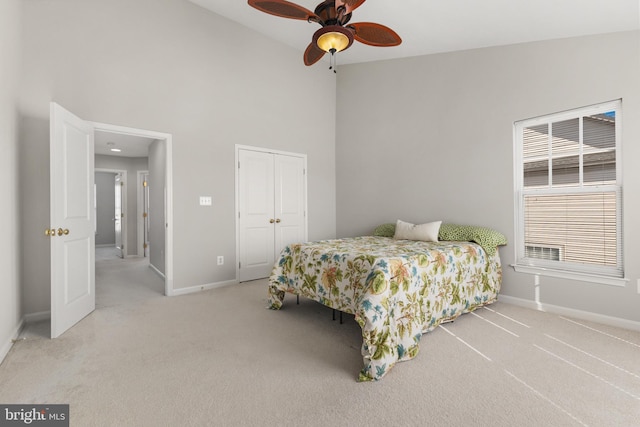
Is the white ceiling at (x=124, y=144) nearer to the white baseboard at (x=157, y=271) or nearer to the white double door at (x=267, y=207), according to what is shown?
the white double door at (x=267, y=207)

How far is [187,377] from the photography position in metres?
1.93

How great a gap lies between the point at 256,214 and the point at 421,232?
7.45ft

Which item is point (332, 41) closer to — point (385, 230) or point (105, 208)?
point (385, 230)

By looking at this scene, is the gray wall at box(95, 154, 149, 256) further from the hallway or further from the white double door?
the white double door

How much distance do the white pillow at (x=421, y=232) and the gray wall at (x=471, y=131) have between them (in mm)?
410

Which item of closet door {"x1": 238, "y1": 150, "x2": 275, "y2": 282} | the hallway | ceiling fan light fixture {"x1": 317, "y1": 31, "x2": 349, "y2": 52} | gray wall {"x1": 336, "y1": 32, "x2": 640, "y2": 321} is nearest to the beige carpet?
the hallway

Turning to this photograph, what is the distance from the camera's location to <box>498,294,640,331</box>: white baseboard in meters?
2.70

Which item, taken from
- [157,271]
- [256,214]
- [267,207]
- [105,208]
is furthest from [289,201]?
[105,208]

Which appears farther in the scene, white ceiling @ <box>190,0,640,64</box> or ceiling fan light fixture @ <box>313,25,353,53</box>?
white ceiling @ <box>190,0,640,64</box>

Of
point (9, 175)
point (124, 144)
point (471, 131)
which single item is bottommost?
point (9, 175)

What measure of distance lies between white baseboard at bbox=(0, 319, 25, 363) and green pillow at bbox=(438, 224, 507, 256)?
398 centimetres

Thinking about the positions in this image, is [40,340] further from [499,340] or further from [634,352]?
[634,352]

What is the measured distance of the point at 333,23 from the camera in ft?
7.64

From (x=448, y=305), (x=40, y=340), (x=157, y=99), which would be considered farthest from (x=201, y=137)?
(x=448, y=305)
